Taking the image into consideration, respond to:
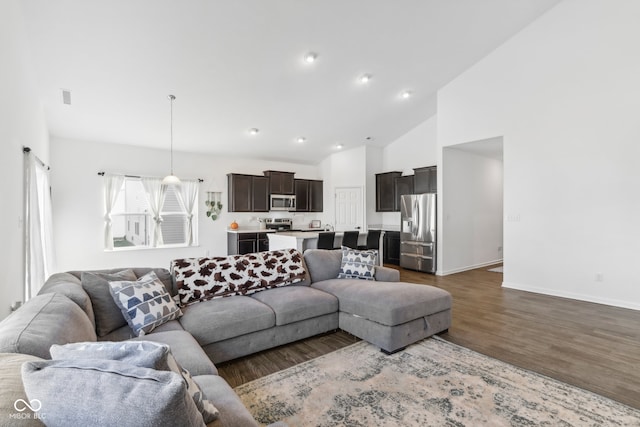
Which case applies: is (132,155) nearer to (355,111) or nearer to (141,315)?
(355,111)

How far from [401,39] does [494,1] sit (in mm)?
1259

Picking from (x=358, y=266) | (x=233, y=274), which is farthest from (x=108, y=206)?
(x=358, y=266)

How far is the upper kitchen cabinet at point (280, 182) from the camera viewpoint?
788 cm

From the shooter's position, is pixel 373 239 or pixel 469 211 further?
pixel 469 211

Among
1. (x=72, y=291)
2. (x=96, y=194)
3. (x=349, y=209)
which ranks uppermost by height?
(x=96, y=194)

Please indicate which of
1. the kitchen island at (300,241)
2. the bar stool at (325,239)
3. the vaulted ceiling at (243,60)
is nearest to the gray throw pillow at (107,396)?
the vaulted ceiling at (243,60)

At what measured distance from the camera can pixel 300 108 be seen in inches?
226

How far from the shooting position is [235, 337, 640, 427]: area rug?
1.96 metres

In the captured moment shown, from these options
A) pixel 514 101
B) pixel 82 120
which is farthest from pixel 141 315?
pixel 514 101

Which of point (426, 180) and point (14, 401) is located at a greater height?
point (426, 180)

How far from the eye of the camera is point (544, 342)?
10.1 ft

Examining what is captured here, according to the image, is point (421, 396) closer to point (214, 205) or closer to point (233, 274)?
point (233, 274)

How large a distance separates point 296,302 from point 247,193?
16.2 ft

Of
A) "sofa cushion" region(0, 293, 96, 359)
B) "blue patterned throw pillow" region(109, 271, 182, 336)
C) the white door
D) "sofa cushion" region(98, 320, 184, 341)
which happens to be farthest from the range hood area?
"sofa cushion" region(0, 293, 96, 359)
